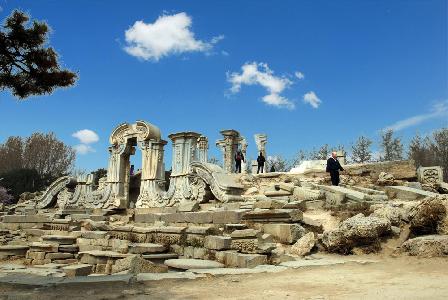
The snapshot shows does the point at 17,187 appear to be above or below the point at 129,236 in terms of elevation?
above

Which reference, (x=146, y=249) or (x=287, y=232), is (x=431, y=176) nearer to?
(x=287, y=232)

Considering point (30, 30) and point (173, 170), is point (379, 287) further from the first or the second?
point (173, 170)

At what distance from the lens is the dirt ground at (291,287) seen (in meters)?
4.59

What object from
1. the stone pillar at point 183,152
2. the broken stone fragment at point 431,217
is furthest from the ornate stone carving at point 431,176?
the stone pillar at point 183,152

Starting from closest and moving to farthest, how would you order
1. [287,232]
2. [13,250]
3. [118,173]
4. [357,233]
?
[357,233]
[287,232]
[13,250]
[118,173]

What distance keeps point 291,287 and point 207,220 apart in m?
4.77

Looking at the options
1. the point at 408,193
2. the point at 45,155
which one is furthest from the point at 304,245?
the point at 45,155

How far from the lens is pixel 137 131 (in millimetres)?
16078

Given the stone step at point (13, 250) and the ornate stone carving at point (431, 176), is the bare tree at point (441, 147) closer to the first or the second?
the ornate stone carving at point (431, 176)

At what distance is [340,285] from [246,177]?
11.9 metres

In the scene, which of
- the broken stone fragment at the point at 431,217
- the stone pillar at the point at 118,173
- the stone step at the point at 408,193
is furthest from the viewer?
the stone pillar at the point at 118,173

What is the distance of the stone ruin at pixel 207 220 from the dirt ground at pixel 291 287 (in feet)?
1.88

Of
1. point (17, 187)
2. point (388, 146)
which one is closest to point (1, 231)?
point (17, 187)

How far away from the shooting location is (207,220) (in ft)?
31.6
